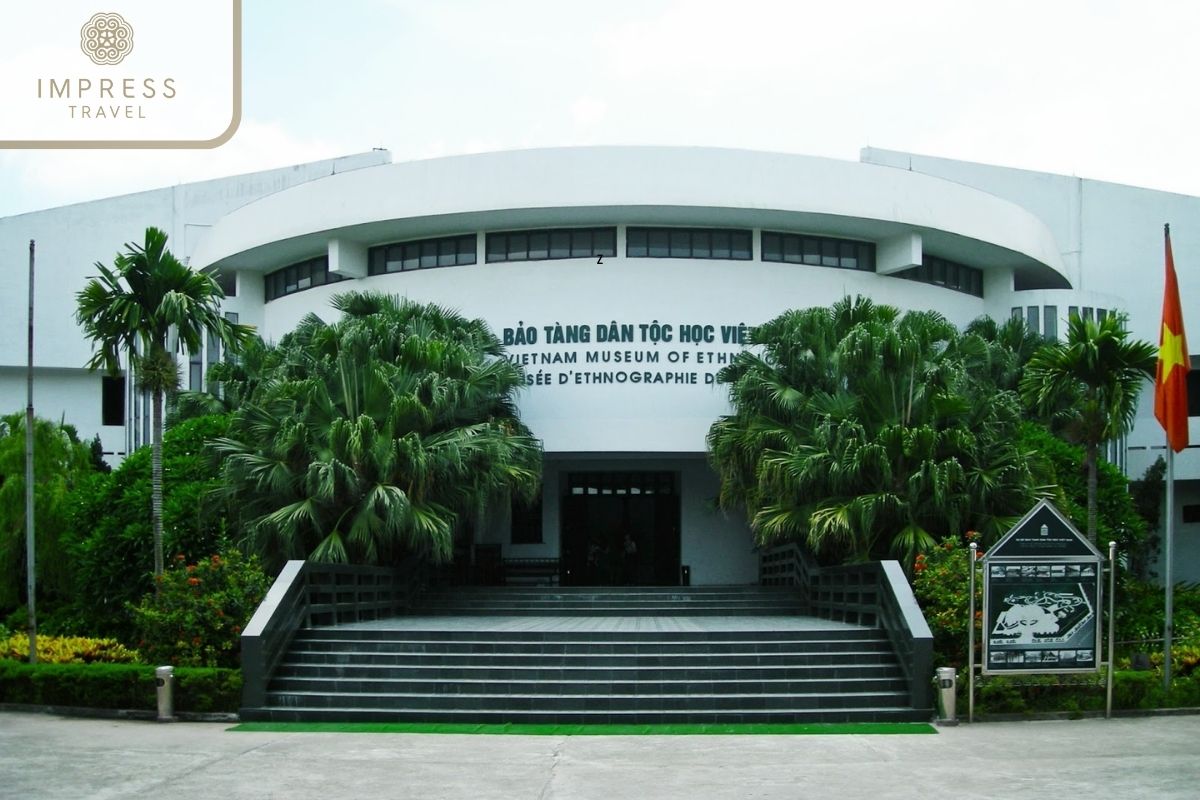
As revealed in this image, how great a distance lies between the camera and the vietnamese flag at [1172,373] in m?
16.2

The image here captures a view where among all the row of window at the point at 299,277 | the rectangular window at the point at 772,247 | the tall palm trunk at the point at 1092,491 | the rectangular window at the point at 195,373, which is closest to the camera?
the tall palm trunk at the point at 1092,491

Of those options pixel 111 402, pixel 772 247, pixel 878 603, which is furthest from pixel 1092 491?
pixel 111 402

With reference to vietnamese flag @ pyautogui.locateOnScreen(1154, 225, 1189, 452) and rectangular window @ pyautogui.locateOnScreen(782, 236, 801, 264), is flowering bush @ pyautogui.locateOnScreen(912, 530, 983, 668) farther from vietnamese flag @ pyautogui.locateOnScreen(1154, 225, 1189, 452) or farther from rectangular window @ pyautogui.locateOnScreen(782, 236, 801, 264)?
rectangular window @ pyautogui.locateOnScreen(782, 236, 801, 264)

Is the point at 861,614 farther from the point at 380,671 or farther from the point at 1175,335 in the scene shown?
the point at 380,671

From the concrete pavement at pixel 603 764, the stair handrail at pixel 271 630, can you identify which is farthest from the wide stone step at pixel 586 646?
the concrete pavement at pixel 603 764

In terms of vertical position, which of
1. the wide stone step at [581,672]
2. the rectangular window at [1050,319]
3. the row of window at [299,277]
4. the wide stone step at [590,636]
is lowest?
the wide stone step at [581,672]

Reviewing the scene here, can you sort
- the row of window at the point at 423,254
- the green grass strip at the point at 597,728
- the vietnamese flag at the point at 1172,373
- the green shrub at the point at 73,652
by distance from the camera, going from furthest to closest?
the row of window at the point at 423,254
the green shrub at the point at 73,652
the vietnamese flag at the point at 1172,373
the green grass strip at the point at 597,728

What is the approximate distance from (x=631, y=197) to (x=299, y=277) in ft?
30.7

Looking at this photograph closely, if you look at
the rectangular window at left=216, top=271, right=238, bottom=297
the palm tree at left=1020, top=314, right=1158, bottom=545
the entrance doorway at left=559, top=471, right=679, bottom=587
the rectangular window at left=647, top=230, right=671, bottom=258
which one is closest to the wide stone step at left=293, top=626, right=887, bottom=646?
the palm tree at left=1020, top=314, right=1158, bottom=545

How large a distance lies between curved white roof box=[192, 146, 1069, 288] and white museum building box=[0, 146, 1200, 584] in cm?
4

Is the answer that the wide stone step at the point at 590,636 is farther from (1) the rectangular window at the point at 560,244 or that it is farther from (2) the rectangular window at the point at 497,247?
(2) the rectangular window at the point at 497,247

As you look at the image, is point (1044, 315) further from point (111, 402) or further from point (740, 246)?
point (111, 402)

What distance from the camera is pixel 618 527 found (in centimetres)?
2969

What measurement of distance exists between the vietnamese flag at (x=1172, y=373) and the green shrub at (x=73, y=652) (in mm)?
13636
